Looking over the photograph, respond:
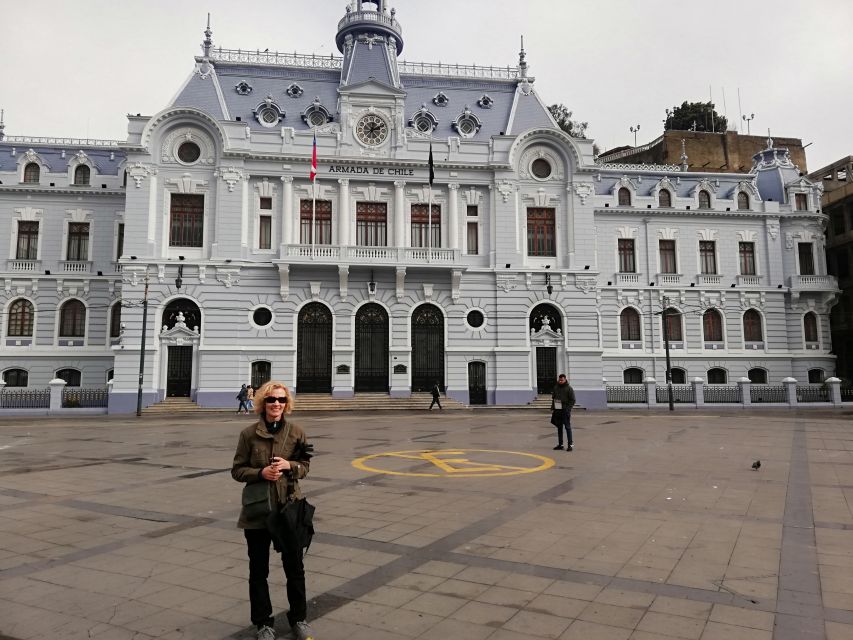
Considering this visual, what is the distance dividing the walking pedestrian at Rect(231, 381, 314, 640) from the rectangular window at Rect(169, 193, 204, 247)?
3017 centimetres

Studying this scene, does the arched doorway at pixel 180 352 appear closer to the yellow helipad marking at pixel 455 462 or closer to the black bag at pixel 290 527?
the yellow helipad marking at pixel 455 462

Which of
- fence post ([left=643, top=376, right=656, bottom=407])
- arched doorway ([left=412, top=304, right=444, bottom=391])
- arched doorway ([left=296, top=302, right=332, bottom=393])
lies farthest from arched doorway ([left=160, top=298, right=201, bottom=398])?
fence post ([left=643, top=376, right=656, bottom=407])

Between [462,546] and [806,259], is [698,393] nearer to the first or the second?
[806,259]

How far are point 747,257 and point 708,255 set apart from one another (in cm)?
286

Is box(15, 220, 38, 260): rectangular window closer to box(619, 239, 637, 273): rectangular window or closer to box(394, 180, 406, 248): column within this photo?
box(394, 180, 406, 248): column

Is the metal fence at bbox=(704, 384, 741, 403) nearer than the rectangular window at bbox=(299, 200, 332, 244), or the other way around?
the rectangular window at bbox=(299, 200, 332, 244)

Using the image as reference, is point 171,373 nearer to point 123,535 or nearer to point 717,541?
point 123,535

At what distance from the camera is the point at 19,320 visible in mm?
33938

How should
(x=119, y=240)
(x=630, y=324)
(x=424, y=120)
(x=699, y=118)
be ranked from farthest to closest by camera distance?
(x=699, y=118), (x=630, y=324), (x=119, y=240), (x=424, y=120)

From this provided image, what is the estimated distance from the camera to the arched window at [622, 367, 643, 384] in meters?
38.1

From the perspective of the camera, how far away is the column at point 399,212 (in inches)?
1296

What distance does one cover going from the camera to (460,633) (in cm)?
452

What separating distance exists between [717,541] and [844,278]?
44.7 m

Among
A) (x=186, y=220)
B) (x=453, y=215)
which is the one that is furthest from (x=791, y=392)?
(x=186, y=220)
